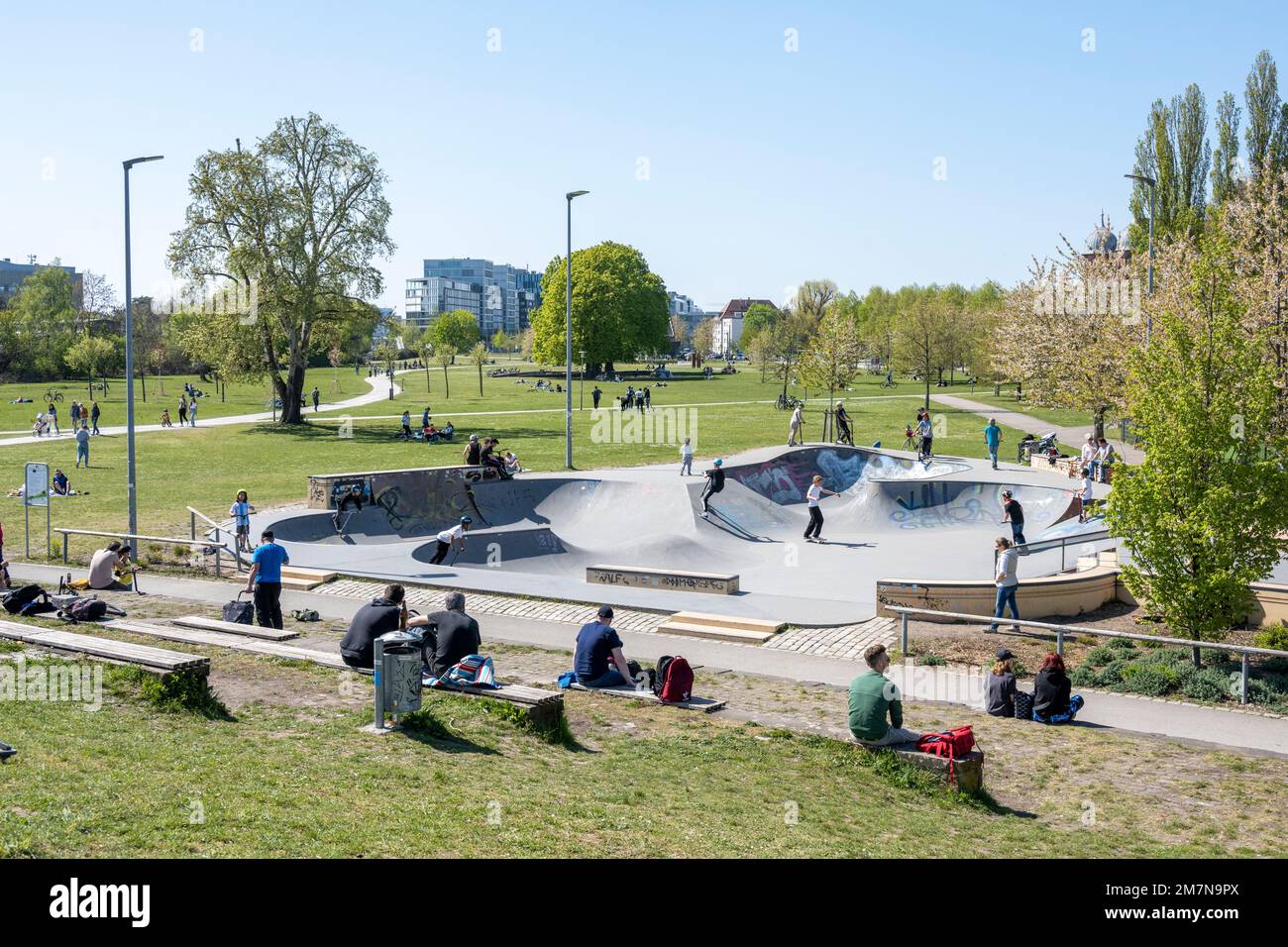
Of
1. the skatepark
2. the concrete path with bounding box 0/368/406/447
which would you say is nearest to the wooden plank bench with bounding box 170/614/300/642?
the skatepark

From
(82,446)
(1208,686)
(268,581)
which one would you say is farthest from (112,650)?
(82,446)

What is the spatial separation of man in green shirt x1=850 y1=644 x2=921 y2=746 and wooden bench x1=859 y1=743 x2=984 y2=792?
27 cm

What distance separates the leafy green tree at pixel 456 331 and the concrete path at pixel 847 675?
9535 cm

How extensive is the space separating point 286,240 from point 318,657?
40906mm

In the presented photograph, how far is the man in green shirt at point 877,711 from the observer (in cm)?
981

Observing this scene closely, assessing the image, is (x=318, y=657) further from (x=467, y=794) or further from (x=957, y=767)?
(x=957, y=767)

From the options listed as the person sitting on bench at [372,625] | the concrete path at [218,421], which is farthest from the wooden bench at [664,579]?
the concrete path at [218,421]

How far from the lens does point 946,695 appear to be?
12.8 metres

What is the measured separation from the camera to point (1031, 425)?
2053 inches

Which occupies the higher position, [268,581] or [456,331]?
[456,331]

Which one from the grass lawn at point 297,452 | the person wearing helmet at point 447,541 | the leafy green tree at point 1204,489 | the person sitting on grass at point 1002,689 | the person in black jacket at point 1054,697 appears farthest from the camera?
the grass lawn at point 297,452

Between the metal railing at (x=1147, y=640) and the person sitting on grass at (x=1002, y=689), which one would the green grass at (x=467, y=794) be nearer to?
the person sitting on grass at (x=1002, y=689)

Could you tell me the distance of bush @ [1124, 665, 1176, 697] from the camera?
1298 cm
